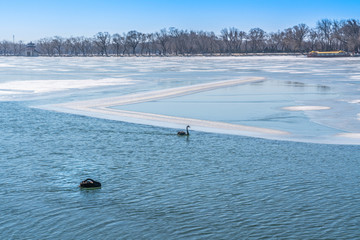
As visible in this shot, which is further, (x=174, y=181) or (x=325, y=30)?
(x=325, y=30)

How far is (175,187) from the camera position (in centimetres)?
877

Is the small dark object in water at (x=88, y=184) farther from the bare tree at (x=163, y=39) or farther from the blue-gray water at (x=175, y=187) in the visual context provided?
the bare tree at (x=163, y=39)

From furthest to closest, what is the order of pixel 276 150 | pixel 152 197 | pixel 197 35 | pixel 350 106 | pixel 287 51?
pixel 197 35, pixel 287 51, pixel 350 106, pixel 276 150, pixel 152 197

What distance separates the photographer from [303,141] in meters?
12.5

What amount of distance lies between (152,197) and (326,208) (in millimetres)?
2950

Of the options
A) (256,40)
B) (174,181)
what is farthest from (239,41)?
(174,181)

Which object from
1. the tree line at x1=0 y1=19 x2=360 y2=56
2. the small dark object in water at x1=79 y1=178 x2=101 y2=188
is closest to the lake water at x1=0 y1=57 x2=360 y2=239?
the small dark object in water at x1=79 y1=178 x2=101 y2=188

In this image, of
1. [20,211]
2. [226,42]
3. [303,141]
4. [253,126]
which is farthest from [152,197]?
[226,42]

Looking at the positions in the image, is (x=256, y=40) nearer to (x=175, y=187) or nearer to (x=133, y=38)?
(x=133, y=38)

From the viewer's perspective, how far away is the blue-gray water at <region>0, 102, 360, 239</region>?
691 cm

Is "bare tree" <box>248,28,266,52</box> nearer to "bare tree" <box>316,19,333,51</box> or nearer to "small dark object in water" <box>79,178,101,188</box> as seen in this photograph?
"bare tree" <box>316,19,333,51</box>

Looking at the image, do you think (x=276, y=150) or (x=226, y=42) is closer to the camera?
(x=276, y=150)

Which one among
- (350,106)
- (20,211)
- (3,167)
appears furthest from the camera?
(350,106)

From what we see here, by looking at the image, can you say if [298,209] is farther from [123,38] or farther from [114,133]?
[123,38]
